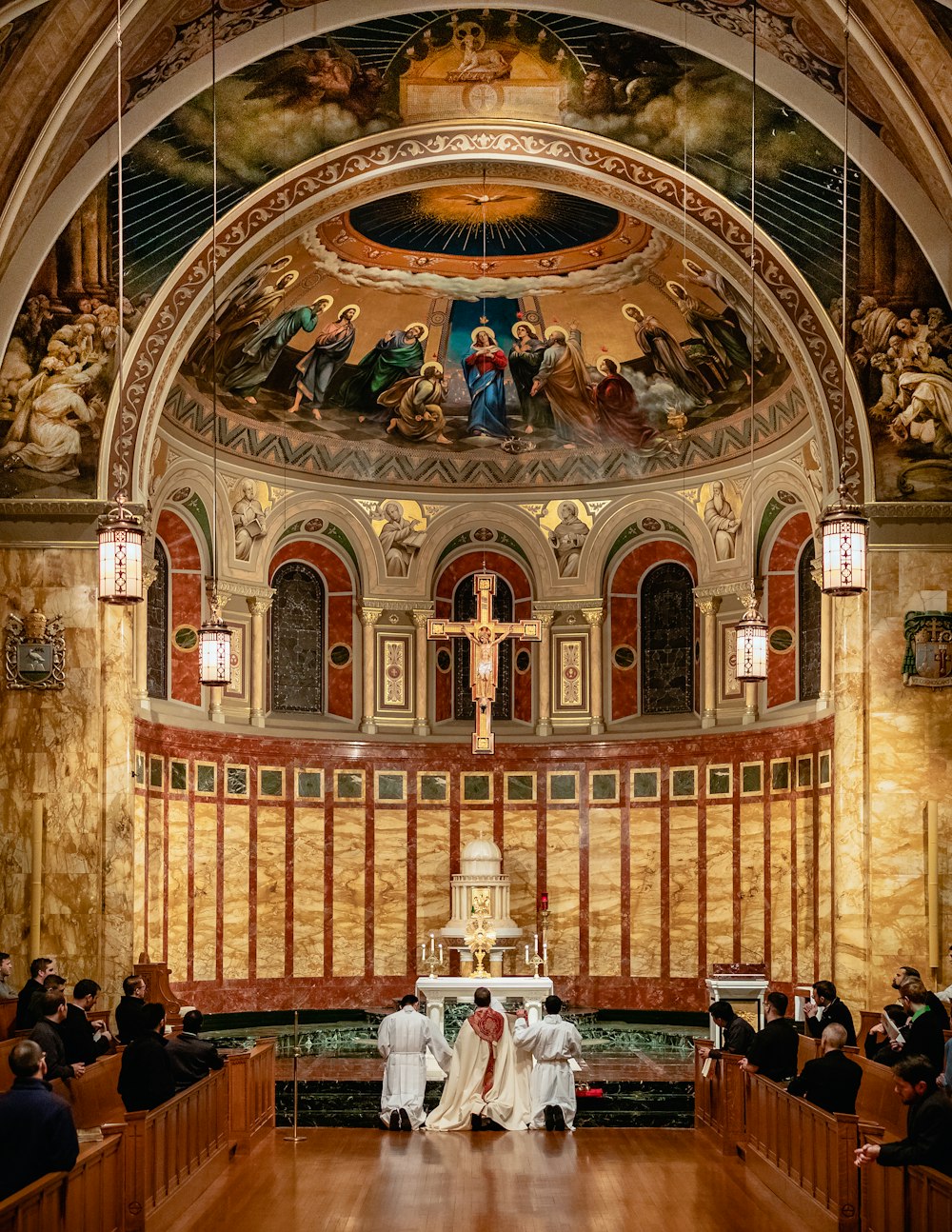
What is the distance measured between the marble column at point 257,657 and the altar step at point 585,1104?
8.40m

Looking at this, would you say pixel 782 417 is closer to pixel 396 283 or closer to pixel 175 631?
pixel 396 283

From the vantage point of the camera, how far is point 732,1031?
16.4 meters

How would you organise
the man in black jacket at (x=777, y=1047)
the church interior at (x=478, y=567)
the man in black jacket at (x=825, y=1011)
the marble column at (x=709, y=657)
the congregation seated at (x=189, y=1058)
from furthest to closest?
the marble column at (x=709, y=657) → the church interior at (x=478, y=567) → the man in black jacket at (x=825, y=1011) → the man in black jacket at (x=777, y=1047) → the congregation seated at (x=189, y=1058)

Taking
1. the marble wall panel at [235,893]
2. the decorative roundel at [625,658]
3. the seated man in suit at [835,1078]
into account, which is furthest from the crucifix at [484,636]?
the seated man in suit at [835,1078]

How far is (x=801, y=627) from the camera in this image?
25547 millimetres

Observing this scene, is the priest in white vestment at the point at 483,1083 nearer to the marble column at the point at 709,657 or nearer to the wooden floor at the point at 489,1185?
the wooden floor at the point at 489,1185

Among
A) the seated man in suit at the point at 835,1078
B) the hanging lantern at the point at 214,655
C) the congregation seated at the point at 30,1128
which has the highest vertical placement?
the hanging lantern at the point at 214,655

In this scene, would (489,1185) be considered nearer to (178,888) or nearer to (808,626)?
(178,888)

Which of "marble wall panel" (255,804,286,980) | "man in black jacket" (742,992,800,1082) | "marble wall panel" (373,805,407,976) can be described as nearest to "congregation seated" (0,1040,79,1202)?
"man in black jacket" (742,992,800,1082)

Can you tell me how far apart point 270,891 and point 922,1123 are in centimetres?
1764

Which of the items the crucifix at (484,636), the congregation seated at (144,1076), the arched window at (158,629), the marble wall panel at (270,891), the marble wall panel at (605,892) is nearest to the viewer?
the congregation seated at (144,1076)

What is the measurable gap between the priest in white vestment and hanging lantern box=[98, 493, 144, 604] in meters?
6.15

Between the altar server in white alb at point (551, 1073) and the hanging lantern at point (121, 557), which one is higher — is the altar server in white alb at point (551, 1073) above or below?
below

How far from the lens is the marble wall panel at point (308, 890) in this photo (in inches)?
1037
